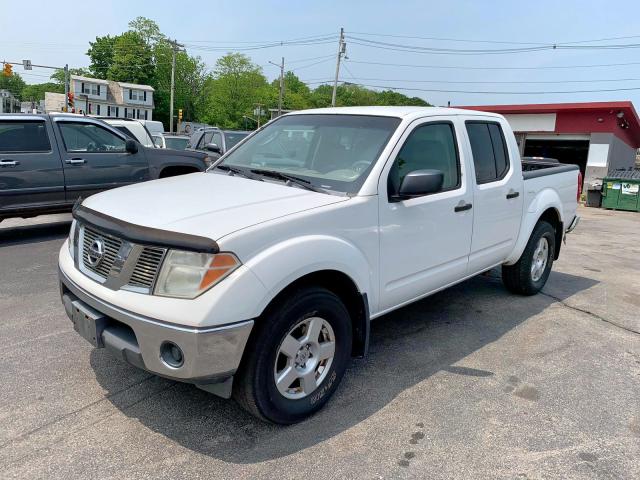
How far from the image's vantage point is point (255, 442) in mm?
2838

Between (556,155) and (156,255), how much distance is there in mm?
25686

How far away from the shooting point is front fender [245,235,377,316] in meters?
2.62

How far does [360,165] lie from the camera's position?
3.49m

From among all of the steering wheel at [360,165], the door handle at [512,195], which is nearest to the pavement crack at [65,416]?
the steering wheel at [360,165]

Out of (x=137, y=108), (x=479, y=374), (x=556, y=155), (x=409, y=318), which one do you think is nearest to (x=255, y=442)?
(x=479, y=374)

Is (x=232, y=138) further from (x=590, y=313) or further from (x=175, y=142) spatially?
(x=590, y=313)

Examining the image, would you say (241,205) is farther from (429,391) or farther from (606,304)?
(606,304)

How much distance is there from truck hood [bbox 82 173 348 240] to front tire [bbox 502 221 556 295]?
9.61 feet

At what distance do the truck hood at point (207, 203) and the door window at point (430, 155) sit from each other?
1.94 feet

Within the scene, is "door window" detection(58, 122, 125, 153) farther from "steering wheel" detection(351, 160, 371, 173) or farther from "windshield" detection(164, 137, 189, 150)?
"windshield" detection(164, 137, 189, 150)

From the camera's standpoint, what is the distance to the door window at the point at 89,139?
770cm

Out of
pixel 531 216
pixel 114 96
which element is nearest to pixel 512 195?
pixel 531 216

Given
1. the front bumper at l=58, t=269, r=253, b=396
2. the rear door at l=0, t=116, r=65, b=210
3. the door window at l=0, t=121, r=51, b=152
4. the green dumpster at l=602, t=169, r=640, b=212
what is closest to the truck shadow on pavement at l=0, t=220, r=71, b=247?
the rear door at l=0, t=116, r=65, b=210

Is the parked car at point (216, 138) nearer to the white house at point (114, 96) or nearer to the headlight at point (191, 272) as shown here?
the headlight at point (191, 272)
